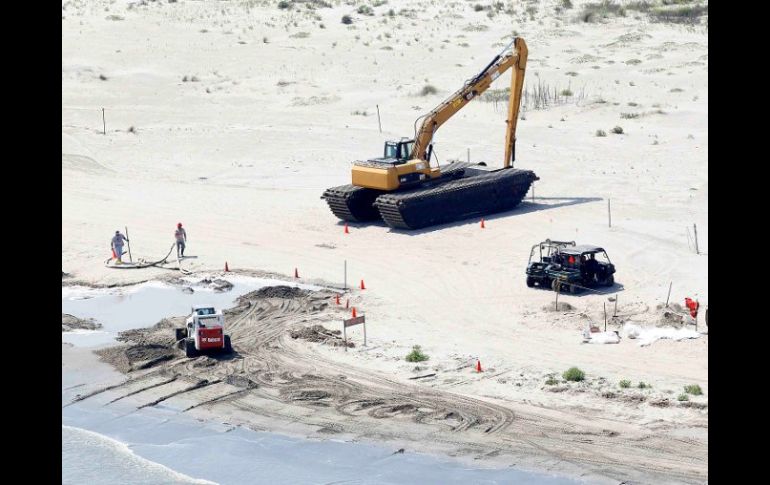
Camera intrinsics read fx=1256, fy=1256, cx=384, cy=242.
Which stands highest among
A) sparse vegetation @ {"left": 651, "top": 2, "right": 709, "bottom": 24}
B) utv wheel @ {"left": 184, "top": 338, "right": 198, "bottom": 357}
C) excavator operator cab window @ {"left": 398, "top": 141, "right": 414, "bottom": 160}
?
sparse vegetation @ {"left": 651, "top": 2, "right": 709, "bottom": 24}

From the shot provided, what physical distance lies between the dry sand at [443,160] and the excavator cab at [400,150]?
2575mm

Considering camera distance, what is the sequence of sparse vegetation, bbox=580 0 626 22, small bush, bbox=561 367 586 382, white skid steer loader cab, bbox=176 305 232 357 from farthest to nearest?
sparse vegetation, bbox=580 0 626 22 → white skid steer loader cab, bbox=176 305 232 357 → small bush, bbox=561 367 586 382

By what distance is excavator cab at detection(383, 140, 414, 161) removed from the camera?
3656 centimetres

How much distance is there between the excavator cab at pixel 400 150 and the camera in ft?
120

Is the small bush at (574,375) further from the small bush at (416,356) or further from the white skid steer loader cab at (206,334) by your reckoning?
the white skid steer loader cab at (206,334)

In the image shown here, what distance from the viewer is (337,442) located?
19.8 m

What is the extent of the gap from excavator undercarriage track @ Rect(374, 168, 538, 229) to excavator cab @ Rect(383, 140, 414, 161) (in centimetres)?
132

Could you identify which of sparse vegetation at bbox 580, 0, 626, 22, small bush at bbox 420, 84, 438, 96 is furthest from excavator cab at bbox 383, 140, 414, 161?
sparse vegetation at bbox 580, 0, 626, 22

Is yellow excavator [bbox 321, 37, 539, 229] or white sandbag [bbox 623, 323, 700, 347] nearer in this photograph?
white sandbag [bbox 623, 323, 700, 347]

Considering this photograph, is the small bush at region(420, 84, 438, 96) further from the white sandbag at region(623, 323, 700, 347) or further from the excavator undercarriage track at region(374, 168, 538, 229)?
the white sandbag at region(623, 323, 700, 347)

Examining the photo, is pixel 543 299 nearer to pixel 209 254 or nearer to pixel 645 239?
pixel 645 239

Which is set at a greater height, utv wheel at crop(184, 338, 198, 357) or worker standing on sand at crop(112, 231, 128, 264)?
worker standing on sand at crop(112, 231, 128, 264)

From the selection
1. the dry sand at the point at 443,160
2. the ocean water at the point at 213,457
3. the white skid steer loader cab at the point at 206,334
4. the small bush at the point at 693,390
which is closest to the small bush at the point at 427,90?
the dry sand at the point at 443,160

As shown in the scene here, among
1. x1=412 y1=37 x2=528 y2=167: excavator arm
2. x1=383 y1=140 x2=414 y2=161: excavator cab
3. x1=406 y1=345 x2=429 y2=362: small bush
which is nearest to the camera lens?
x1=406 y1=345 x2=429 y2=362: small bush
